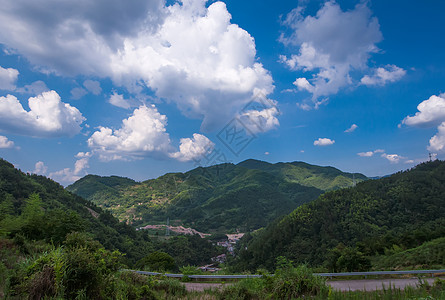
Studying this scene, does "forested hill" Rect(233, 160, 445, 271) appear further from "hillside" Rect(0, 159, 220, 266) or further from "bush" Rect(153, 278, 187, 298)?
"bush" Rect(153, 278, 187, 298)

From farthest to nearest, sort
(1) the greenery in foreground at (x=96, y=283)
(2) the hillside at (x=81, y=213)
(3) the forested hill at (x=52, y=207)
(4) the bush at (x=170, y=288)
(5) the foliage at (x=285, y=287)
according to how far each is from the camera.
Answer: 1. (2) the hillside at (x=81, y=213)
2. (3) the forested hill at (x=52, y=207)
3. (4) the bush at (x=170, y=288)
4. (5) the foliage at (x=285, y=287)
5. (1) the greenery in foreground at (x=96, y=283)

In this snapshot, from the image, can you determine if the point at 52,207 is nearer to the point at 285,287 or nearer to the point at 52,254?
the point at 52,254

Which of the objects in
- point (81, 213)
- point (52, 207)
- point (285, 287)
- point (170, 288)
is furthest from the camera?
point (81, 213)

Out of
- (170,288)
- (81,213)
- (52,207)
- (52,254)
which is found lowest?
(170,288)

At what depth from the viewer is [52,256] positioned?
4176 millimetres

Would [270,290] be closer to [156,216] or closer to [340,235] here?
[340,235]

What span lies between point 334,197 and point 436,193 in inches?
1019

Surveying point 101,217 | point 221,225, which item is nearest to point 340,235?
point 101,217

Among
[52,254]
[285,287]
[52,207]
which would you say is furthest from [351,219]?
[52,207]

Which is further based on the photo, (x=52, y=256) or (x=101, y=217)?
(x=101, y=217)

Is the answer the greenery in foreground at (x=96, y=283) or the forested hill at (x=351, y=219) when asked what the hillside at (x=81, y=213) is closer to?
the forested hill at (x=351, y=219)

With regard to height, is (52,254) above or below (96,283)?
above

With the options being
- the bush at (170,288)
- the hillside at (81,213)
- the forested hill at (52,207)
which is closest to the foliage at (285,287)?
the bush at (170,288)

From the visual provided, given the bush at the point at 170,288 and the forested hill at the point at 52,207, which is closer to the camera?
the bush at the point at 170,288
